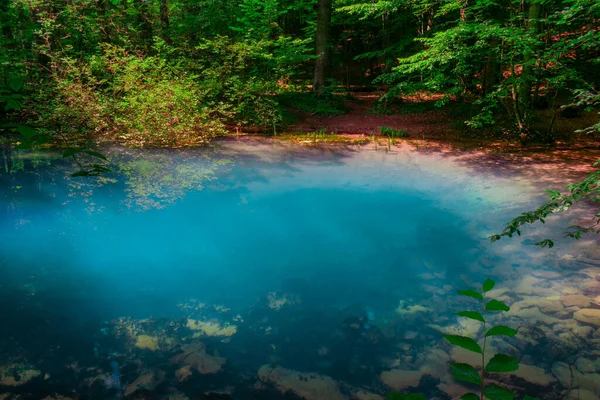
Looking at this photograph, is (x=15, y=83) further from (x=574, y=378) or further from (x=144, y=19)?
(x=144, y=19)

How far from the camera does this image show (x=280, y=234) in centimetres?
634

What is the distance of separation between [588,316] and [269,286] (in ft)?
11.2

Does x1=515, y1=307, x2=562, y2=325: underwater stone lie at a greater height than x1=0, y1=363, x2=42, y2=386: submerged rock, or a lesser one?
lesser

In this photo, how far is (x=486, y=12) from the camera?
38.2 ft

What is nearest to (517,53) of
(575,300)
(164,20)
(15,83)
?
(575,300)

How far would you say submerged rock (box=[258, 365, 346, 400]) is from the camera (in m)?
3.06

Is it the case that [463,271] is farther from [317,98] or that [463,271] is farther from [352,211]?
[317,98]

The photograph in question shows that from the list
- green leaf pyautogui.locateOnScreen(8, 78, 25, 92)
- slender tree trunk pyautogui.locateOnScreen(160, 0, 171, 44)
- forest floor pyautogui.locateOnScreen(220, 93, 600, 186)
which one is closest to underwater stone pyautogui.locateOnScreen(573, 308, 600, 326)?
forest floor pyautogui.locateOnScreen(220, 93, 600, 186)

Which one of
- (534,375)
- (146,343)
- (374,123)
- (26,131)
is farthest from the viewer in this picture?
(374,123)

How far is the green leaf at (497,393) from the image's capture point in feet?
3.85

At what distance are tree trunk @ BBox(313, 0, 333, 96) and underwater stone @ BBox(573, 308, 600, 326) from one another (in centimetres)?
1356

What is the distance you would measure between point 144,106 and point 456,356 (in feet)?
32.2

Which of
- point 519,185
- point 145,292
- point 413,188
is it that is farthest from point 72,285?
point 519,185

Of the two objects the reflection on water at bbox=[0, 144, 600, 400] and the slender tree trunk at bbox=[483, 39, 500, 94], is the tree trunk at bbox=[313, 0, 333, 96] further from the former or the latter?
the reflection on water at bbox=[0, 144, 600, 400]
